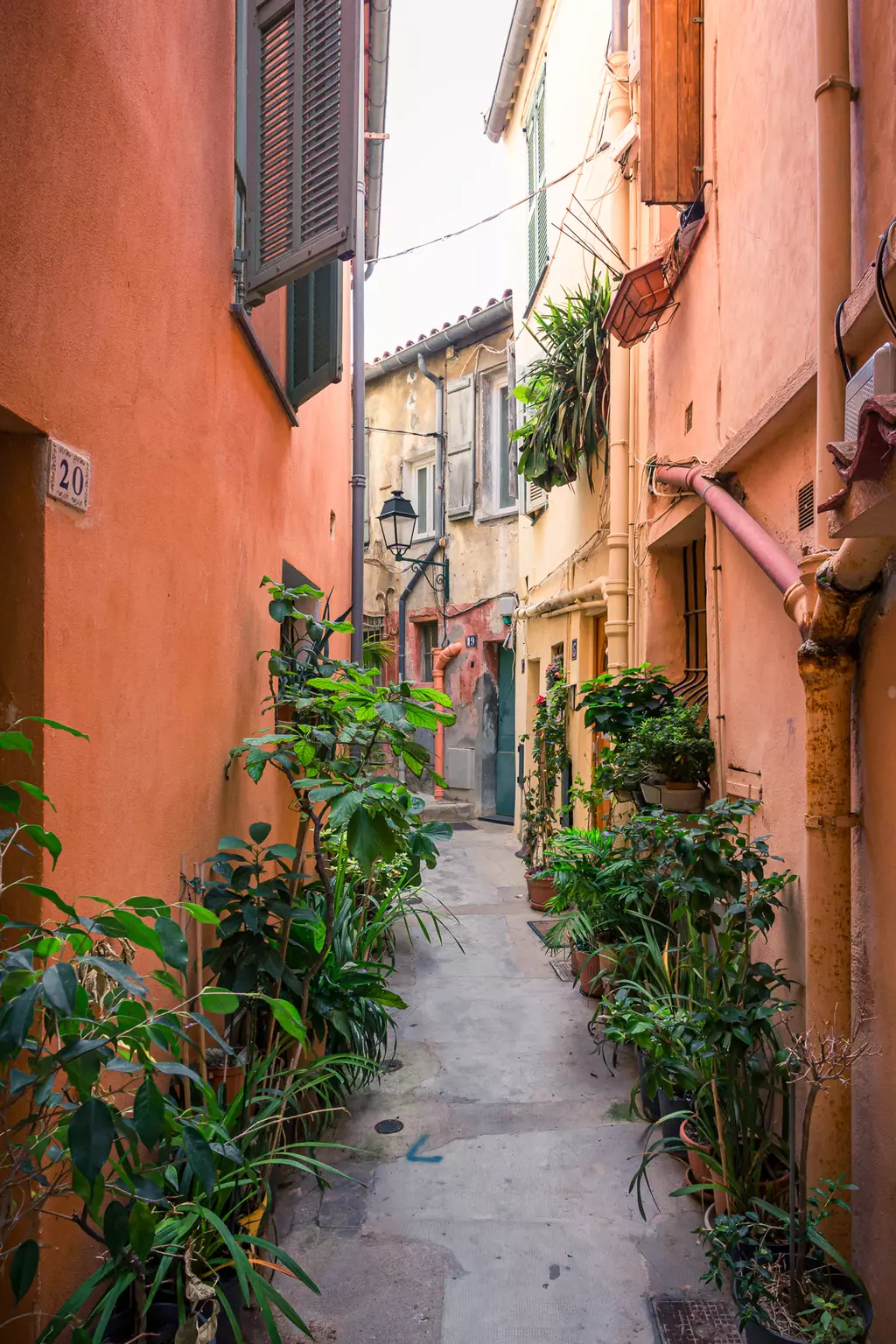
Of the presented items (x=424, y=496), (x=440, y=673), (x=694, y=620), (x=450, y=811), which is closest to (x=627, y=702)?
(x=694, y=620)

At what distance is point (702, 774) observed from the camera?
400cm

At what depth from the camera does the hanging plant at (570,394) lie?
19.9 feet

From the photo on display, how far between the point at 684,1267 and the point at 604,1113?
989mm

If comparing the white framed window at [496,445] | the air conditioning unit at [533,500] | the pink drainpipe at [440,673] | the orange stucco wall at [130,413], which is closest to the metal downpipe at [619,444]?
the air conditioning unit at [533,500]

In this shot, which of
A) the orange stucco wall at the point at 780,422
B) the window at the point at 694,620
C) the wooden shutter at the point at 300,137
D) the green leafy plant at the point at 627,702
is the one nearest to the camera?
the orange stucco wall at the point at 780,422

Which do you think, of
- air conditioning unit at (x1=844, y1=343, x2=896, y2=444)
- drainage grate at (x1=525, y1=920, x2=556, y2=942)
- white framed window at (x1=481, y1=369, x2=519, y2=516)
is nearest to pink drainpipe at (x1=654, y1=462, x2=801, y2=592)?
air conditioning unit at (x1=844, y1=343, x2=896, y2=444)

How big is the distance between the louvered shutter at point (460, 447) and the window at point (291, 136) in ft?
28.4

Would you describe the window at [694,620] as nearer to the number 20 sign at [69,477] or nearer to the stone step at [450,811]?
the number 20 sign at [69,477]

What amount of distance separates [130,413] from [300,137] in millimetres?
A: 1732

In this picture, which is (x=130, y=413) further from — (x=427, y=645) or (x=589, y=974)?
(x=427, y=645)

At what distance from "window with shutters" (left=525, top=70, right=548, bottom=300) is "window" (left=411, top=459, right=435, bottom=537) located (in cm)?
415

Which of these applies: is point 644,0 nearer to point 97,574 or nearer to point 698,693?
point 698,693

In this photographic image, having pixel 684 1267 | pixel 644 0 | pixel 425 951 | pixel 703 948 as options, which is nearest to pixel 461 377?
pixel 644 0

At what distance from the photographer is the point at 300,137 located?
129 inches
